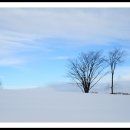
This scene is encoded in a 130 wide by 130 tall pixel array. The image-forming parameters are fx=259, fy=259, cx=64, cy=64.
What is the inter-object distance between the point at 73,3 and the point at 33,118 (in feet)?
5.79

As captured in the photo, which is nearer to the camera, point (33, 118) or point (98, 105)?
point (33, 118)

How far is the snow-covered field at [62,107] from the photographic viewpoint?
3824 millimetres

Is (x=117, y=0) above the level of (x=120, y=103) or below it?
above

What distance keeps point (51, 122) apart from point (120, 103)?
1.21 meters

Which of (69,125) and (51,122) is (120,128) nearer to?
(69,125)

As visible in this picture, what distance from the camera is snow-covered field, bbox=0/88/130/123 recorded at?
3824 millimetres

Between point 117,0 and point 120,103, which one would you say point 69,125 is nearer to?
point 120,103

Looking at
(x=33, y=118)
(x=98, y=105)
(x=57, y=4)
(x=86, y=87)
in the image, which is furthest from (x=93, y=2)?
(x=86, y=87)

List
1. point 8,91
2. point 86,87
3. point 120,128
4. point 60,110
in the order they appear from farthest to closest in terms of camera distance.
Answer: point 86,87 < point 8,91 < point 60,110 < point 120,128

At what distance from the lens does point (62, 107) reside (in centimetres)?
407

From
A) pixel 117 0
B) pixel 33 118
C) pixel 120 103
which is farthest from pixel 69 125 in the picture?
pixel 117 0

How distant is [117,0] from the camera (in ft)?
11.9

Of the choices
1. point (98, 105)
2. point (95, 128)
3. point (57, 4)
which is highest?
point (57, 4)

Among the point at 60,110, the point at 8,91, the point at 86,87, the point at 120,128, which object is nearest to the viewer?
the point at 120,128
